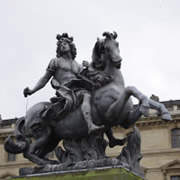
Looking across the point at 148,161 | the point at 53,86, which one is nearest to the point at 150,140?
the point at 148,161

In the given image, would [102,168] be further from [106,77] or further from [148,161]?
[148,161]

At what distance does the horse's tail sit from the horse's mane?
1.37 metres

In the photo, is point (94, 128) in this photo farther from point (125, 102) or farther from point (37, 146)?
point (37, 146)

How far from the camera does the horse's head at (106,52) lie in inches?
236

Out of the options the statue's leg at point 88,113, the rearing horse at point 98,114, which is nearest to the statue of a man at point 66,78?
the statue's leg at point 88,113

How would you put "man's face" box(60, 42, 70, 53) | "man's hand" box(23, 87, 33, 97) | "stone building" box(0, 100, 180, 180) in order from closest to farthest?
"man's hand" box(23, 87, 33, 97)
"man's face" box(60, 42, 70, 53)
"stone building" box(0, 100, 180, 180)

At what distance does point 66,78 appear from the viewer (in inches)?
256

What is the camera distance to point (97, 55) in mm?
6309

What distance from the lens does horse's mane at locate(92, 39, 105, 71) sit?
20.4 feet

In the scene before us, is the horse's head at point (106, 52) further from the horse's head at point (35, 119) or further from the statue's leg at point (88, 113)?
the horse's head at point (35, 119)

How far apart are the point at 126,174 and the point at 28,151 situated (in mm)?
1690

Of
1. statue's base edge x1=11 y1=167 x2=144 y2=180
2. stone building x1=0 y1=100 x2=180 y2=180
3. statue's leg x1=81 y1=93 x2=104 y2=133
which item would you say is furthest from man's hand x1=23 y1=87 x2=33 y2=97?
stone building x1=0 y1=100 x2=180 y2=180

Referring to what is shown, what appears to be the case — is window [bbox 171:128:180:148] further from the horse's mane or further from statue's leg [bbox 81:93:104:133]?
statue's leg [bbox 81:93:104:133]

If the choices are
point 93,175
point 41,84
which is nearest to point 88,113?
point 93,175
